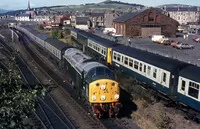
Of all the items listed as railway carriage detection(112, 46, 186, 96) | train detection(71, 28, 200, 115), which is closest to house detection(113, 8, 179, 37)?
train detection(71, 28, 200, 115)

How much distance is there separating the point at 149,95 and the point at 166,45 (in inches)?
1595

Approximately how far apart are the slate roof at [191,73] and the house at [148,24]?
5846cm

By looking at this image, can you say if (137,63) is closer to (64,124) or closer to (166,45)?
(64,124)

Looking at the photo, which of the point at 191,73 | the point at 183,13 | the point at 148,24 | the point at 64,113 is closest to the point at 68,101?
the point at 64,113

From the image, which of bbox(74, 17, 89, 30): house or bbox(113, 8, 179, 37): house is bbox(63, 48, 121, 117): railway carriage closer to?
bbox(113, 8, 179, 37): house

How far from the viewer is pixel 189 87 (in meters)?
17.6

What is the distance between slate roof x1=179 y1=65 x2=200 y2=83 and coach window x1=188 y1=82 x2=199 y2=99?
339 millimetres

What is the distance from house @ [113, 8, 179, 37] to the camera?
76.3 metres

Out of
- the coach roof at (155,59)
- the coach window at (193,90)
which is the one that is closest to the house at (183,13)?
the coach roof at (155,59)

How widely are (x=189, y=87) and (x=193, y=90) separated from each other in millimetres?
394

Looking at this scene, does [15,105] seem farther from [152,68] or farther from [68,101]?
[152,68]

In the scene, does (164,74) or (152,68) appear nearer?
(164,74)

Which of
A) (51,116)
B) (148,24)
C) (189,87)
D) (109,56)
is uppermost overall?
(148,24)

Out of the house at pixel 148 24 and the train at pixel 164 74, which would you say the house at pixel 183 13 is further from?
the train at pixel 164 74
